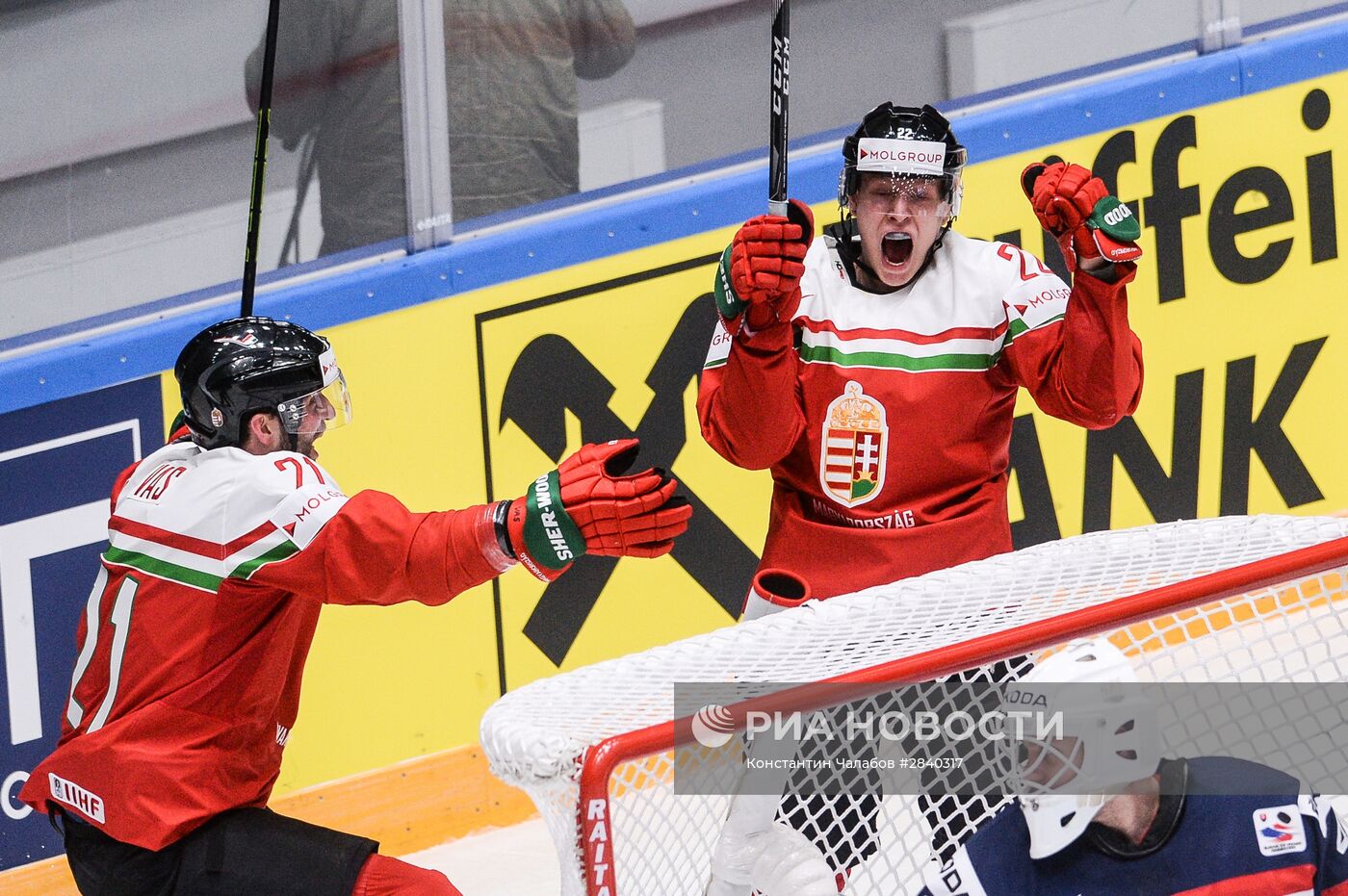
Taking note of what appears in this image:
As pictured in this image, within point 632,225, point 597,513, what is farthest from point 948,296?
point 632,225

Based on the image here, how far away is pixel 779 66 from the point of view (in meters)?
2.88

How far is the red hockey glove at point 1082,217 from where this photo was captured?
107 inches

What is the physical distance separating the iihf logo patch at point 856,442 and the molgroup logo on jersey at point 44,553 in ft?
4.46

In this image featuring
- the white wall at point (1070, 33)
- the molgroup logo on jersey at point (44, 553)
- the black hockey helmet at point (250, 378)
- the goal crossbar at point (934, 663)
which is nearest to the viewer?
the goal crossbar at point (934, 663)

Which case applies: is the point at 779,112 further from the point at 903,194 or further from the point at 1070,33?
the point at 1070,33

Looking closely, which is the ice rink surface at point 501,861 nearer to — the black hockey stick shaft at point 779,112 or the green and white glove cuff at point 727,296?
the green and white glove cuff at point 727,296

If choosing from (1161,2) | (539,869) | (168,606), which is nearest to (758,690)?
(168,606)

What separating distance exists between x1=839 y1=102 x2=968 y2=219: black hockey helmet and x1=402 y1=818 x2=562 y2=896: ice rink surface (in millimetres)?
1421

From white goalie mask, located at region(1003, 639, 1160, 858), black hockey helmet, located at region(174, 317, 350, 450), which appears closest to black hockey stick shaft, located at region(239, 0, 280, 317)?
black hockey helmet, located at region(174, 317, 350, 450)

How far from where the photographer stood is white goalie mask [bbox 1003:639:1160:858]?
2.29 m

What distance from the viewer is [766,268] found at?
8.81ft

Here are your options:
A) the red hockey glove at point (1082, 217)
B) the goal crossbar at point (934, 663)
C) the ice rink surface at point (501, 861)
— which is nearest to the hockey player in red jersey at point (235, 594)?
the goal crossbar at point (934, 663)

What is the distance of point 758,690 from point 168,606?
809mm

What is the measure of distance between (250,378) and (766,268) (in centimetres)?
69
